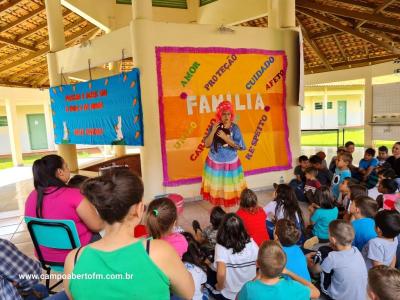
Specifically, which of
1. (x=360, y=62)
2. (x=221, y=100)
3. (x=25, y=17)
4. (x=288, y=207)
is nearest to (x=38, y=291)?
(x=288, y=207)

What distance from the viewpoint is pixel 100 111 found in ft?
16.5

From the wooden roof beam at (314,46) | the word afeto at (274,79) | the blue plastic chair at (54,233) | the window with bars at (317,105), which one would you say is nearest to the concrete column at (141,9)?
the word afeto at (274,79)

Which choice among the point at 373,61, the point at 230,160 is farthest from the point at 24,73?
the point at 373,61

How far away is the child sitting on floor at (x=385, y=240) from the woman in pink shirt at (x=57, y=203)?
174cm

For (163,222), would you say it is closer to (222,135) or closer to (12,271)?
(12,271)

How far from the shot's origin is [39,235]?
1.81m

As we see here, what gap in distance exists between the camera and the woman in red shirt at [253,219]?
2.44m

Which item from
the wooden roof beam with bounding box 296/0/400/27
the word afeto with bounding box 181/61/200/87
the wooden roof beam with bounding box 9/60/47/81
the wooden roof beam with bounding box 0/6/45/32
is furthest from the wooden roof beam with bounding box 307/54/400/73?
the wooden roof beam with bounding box 9/60/47/81

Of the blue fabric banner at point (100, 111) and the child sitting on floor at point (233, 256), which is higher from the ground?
the blue fabric banner at point (100, 111)

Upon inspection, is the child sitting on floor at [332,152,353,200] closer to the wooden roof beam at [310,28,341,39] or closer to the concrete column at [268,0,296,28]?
the concrete column at [268,0,296,28]

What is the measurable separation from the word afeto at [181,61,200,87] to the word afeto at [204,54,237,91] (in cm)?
27

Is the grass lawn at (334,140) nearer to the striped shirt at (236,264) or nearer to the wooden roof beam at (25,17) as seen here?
the wooden roof beam at (25,17)

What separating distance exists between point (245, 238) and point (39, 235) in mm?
1243

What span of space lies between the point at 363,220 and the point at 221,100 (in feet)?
9.35
